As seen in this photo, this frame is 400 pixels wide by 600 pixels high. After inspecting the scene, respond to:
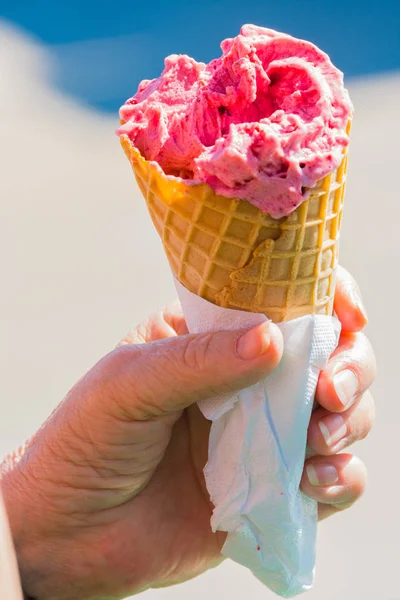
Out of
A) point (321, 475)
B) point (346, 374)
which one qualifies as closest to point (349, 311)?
point (346, 374)

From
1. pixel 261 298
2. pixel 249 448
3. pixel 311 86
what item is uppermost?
pixel 311 86

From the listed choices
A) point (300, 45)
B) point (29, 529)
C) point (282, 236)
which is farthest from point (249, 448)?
point (300, 45)

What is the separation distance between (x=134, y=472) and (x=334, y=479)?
38cm

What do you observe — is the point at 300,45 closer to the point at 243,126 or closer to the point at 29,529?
the point at 243,126

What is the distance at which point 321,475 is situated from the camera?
1.26 meters

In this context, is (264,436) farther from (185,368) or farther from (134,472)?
(134,472)

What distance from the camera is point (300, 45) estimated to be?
40.4 inches

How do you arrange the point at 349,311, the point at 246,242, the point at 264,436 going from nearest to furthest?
the point at 246,242
the point at 264,436
the point at 349,311

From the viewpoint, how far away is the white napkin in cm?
107

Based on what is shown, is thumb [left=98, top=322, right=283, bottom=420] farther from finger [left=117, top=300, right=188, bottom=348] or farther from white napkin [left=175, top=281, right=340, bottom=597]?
finger [left=117, top=300, right=188, bottom=348]

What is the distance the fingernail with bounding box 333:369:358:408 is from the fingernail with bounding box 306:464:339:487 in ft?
0.45

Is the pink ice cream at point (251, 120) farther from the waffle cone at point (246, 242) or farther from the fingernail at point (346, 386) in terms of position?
the fingernail at point (346, 386)

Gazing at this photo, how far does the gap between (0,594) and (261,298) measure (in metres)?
0.54

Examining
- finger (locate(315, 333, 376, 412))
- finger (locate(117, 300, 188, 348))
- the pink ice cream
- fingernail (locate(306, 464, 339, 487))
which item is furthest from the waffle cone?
finger (locate(117, 300, 188, 348))
